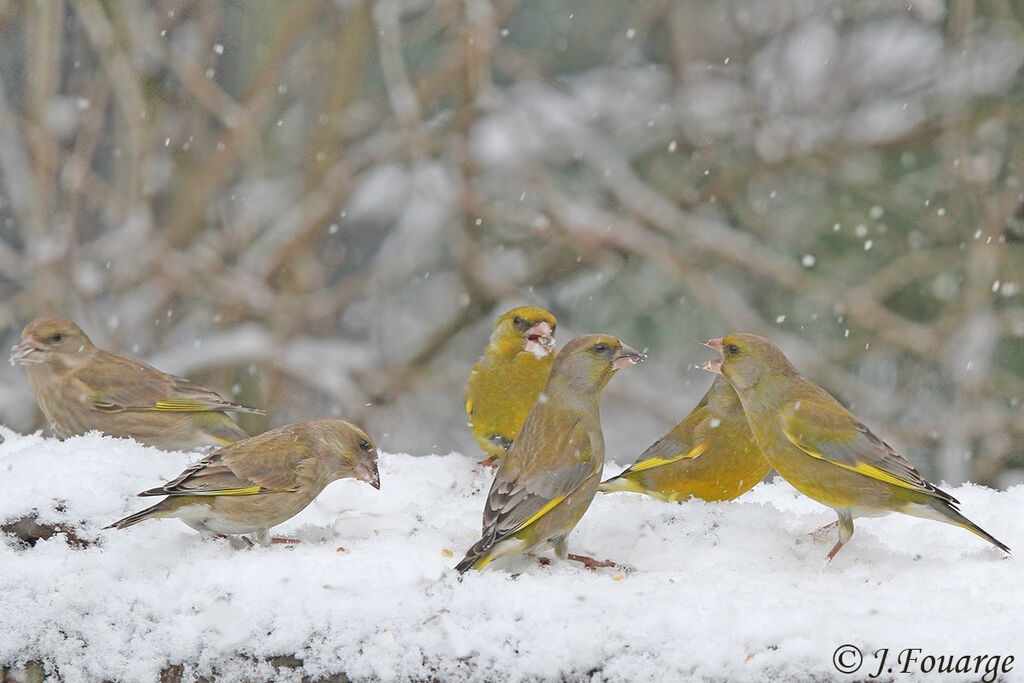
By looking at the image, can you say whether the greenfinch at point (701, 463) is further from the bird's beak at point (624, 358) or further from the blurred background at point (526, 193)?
the blurred background at point (526, 193)

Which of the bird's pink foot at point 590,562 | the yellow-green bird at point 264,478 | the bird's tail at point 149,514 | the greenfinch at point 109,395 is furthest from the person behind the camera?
the greenfinch at point 109,395

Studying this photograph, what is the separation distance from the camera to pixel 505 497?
10.2 ft

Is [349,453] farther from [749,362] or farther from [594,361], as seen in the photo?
[749,362]

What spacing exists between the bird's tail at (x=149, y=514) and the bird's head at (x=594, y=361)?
4.16ft

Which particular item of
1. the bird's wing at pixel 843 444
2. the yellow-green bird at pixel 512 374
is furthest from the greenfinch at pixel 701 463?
the yellow-green bird at pixel 512 374

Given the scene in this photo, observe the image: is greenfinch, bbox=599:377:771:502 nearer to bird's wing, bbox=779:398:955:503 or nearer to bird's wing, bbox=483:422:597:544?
bird's wing, bbox=779:398:955:503

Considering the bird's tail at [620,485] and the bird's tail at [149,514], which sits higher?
the bird's tail at [620,485]

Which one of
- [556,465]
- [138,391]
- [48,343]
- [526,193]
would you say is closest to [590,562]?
[556,465]

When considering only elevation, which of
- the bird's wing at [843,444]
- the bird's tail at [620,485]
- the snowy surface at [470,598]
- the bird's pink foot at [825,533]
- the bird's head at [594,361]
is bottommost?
the snowy surface at [470,598]

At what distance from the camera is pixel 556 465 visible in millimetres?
3193

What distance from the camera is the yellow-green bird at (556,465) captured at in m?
3.04

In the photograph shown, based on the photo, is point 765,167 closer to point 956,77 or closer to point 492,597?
point 956,77

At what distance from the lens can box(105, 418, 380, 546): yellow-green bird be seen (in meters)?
3.12

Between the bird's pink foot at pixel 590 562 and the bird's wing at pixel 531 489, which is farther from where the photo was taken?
the bird's pink foot at pixel 590 562
